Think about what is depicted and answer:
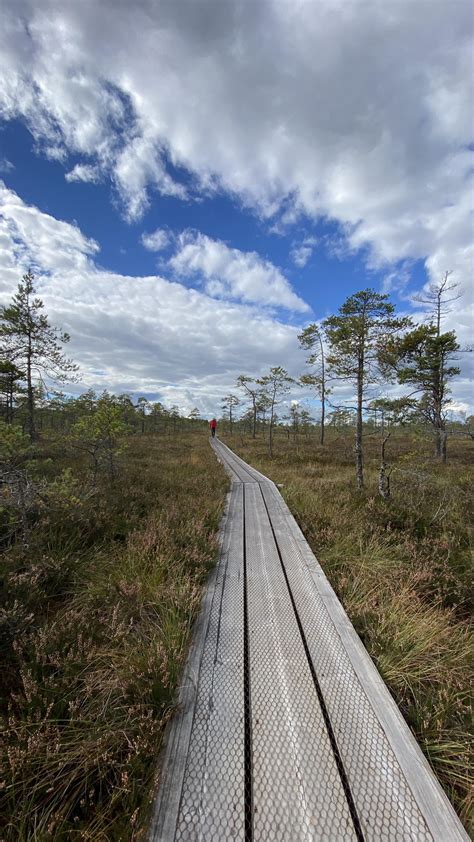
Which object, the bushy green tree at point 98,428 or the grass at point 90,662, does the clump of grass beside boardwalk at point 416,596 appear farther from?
the bushy green tree at point 98,428

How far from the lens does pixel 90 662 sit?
210 centimetres

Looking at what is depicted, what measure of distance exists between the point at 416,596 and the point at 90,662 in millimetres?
3466

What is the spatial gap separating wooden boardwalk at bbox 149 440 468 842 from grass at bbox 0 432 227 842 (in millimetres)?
193

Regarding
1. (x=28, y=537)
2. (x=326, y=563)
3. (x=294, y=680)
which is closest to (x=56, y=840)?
(x=294, y=680)

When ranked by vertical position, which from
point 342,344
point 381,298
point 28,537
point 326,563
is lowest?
Answer: point 326,563

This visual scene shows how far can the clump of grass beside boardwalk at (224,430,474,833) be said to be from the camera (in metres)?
1.84

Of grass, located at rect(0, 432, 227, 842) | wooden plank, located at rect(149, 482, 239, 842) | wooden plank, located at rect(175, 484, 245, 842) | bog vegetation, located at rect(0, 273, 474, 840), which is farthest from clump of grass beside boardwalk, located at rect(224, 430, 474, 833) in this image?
grass, located at rect(0, 432, 227, 842)

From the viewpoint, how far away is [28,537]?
364 centimetres

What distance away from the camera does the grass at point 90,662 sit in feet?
4.52

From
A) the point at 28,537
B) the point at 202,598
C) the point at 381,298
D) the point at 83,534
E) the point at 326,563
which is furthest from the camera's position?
the point at 381,298

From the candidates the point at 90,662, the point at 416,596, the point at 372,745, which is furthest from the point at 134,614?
the point at 416,596

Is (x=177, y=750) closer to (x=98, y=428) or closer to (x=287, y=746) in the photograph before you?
(x=287, y=746)

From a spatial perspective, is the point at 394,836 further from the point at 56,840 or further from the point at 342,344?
the point at 342,344

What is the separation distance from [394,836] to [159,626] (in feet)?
6.36
